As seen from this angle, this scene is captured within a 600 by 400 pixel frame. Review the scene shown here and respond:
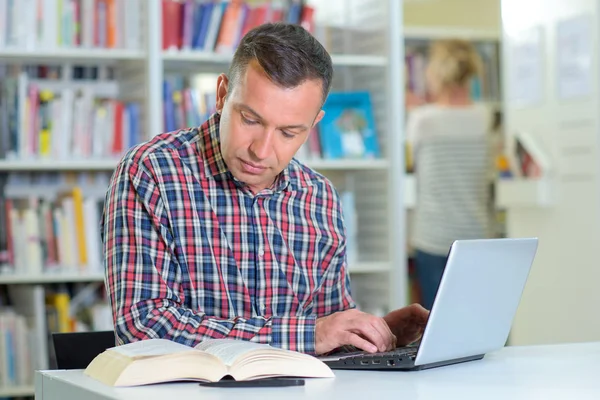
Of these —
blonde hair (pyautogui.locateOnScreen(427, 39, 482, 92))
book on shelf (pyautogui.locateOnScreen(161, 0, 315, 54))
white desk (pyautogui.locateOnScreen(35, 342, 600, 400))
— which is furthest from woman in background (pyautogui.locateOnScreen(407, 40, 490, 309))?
white desk (pyautogui.locateOnScreen(35, 342, 600, 400))

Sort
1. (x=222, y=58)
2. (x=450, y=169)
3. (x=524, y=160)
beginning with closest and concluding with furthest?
(x=222, y=58) → (x=524, y=160) → (x=450, y=169)

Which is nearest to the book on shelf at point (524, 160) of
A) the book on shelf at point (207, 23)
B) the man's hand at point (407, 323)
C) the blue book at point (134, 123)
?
the book on shelf at point (207, 23)

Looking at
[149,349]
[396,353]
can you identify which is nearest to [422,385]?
[396,353]

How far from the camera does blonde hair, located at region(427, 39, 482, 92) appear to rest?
4336 mm

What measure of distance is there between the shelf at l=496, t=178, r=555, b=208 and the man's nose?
250cm

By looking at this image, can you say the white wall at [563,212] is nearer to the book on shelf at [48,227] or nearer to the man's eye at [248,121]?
the book on shelf at [48,227]

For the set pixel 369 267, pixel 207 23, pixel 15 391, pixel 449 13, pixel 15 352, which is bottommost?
pixel 15 391

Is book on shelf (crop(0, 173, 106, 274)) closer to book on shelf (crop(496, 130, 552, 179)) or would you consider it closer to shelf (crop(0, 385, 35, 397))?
shelf (crop(0, 385, 35, 397))

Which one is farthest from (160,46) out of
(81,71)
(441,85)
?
(441,85)

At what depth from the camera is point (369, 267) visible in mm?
3588

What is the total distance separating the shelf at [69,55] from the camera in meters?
3.24

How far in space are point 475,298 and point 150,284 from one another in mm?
557

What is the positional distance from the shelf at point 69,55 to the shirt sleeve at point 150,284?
158cm

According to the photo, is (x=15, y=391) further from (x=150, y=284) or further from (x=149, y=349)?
(x=149, y=349)
